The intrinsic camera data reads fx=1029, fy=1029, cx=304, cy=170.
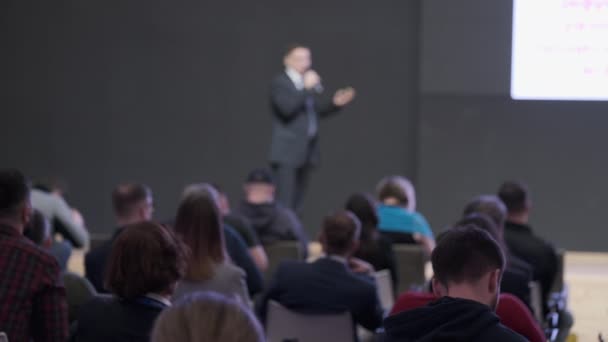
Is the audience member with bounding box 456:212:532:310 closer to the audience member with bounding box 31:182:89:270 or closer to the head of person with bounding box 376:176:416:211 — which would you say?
the head of person with bounding box 376:176:416:211

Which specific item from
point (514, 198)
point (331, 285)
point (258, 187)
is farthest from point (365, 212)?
point (331, 285)

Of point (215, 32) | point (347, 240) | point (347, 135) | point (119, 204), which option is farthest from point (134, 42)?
point (347, 240)

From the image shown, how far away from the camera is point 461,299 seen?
227 centimetres

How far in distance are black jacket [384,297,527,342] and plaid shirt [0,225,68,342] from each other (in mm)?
1122

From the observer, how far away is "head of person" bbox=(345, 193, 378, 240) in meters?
5.26

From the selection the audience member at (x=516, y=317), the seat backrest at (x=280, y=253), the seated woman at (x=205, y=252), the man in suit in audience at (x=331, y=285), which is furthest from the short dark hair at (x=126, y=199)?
the audience member at (x=516, y=317)

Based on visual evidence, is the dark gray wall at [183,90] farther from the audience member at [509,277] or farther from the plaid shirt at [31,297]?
the plaid shirt at [31,297]

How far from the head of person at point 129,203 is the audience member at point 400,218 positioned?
5.57 ft

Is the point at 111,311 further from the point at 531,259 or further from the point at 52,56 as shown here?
the point at 52,56

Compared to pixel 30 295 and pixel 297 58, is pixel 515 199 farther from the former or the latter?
pixel 297 58

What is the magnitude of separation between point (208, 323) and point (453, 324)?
818mm

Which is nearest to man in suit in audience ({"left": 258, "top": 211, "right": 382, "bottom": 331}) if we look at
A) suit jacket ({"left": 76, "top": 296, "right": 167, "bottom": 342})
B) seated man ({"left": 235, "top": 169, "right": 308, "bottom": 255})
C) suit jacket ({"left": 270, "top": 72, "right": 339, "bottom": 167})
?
suit jacket ({"left": 76, "top": 296, "right": 167, "bottom": 342})

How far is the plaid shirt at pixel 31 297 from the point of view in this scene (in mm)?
2953

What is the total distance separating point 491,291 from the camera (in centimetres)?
243
